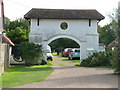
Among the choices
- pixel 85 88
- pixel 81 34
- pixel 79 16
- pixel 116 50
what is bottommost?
pixel 85 88

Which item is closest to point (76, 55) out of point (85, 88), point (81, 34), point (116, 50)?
point (81, 34)

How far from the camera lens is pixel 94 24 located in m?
32.9

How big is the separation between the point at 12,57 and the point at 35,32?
14.5ft

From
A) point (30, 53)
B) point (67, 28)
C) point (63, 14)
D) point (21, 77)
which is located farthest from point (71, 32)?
point (21, 77)

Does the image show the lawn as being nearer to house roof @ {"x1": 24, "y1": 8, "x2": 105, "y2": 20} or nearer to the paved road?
the paved road

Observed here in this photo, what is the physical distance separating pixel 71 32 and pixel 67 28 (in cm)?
70

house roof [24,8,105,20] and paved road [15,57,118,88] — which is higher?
house roof [24,8,105,20]

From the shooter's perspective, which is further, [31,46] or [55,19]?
[55,19]

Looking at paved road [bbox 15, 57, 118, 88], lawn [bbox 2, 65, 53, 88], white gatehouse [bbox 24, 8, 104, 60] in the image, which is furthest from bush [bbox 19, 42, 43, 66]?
paved road [bbox 15, 57, 118, 88]

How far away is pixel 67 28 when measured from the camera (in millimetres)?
32688

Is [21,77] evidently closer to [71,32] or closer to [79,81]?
[79,81]

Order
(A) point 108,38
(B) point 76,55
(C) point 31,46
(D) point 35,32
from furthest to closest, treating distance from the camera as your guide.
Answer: (A) point 108,38 → (B) point 76,55 → (D) point 35,32 → (C) point 31,46

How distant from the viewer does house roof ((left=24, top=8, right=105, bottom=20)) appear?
32062 mm

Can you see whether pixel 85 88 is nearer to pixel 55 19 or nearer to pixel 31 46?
pixel 31 46
